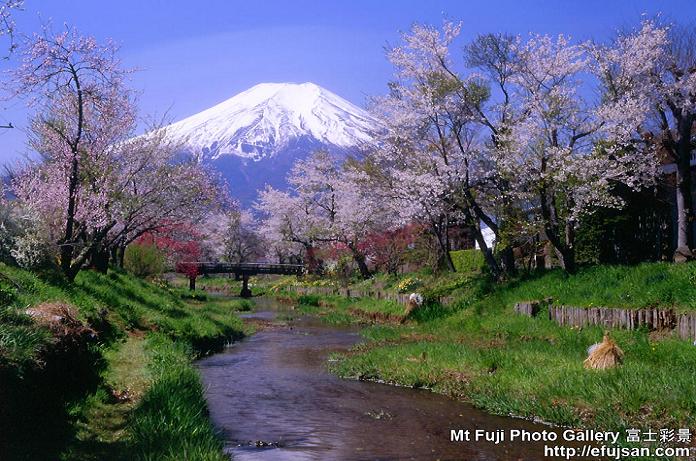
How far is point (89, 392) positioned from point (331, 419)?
11.7ft

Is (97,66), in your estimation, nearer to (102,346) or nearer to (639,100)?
(102,346)

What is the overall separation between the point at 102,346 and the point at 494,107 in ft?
49.0

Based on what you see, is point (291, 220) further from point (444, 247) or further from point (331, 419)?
point (331, 419)

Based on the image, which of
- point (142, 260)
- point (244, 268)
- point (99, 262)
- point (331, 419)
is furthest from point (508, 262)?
point (244, 268)

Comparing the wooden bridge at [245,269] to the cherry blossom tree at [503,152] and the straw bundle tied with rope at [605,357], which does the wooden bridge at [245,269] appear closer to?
the cherry blossom tree at [503,152]

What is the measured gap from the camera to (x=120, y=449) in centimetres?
715

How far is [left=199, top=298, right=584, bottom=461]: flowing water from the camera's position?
8.40 m

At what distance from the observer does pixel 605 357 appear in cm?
1057

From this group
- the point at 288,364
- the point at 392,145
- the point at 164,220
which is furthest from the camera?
the point at 164,220

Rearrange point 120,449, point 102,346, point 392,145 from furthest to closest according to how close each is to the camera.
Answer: point 392,145 → point 102,346 → point 120,449

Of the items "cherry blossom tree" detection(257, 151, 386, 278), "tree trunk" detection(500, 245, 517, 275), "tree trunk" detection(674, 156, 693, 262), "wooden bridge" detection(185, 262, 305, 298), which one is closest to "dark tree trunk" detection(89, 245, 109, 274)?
"cherry blossom tree" detection(257, 151, 386, 278)

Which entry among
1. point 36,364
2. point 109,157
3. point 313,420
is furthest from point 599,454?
point 109,157

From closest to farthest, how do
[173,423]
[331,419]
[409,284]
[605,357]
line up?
[173,423], [331,419], [605,357], [409,284]

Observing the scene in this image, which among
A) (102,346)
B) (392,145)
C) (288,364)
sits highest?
(392,145)
